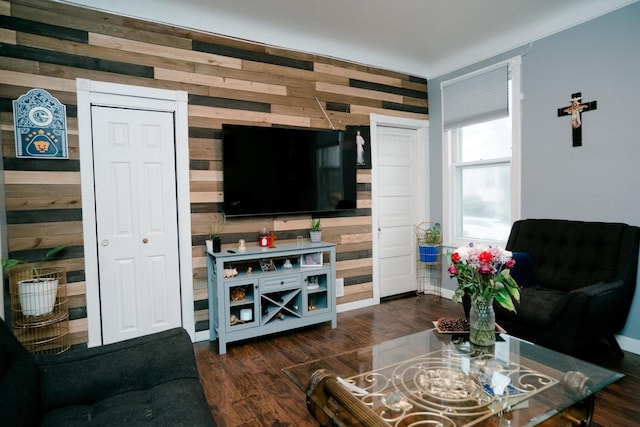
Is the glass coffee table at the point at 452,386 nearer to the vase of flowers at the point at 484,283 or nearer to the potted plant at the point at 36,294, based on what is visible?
the vase of flowers at the point at 484,283

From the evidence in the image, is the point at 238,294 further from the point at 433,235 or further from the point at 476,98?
the point at 476,98

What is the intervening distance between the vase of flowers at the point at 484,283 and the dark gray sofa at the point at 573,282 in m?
0.79

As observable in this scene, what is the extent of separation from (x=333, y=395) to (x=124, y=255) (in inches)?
88.6

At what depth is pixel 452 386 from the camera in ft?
5.42

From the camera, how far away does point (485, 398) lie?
5.11 ft

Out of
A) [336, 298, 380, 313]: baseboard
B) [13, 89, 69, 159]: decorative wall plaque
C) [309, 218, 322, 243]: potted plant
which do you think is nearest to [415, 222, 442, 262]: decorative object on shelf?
[336, 298, 380, 313]: baseboard

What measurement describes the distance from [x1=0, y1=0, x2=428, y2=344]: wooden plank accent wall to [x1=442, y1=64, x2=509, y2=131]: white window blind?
0.50m

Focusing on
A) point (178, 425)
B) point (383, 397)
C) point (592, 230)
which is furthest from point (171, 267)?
point (592, 230)

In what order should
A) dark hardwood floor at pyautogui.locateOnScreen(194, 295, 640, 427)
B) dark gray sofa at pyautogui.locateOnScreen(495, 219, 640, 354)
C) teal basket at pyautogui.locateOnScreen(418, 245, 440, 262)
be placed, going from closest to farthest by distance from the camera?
dark hardwood floor at pyautogui.locateOnScreen(194, 295, 640, 427) < dark gray sofa at pyautogui.locateOnScreen(495, 219, 640, 354) < teal basket at pyautogui.locateOnScreen(418, 245, 440, 262)

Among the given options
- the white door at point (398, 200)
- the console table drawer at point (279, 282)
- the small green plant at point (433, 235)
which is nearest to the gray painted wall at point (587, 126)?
the small green plant at point (433, 235)

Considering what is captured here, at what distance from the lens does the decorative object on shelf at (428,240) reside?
442 centimetres

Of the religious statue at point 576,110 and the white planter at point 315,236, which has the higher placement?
the religious statue at point 576,110

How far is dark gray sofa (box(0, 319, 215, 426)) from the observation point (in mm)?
1315

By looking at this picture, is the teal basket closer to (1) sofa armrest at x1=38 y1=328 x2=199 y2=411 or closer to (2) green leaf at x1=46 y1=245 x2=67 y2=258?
(1) sofa armrest at x1=38 y1=328 x2=199 y2=411
